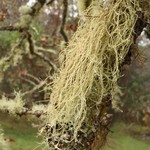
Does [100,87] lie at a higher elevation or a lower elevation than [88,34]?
lower

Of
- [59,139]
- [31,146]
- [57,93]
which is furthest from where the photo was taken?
[31,146]

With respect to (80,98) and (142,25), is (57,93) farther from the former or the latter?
(142,25)

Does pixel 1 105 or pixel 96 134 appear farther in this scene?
pixel 1 105

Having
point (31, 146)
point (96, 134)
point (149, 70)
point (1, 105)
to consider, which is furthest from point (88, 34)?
point (149, 70)

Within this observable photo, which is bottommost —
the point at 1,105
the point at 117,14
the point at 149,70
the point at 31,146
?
the point at 31,146

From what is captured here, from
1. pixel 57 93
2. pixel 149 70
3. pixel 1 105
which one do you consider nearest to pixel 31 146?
pixel 149 70

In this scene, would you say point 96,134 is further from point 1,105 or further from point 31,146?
point 31,146

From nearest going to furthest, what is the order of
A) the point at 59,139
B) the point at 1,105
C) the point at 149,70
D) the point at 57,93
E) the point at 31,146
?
the point at 59,139, the point at 57,93, the point at 1,105, the point at 31,146, the point at 149,70
